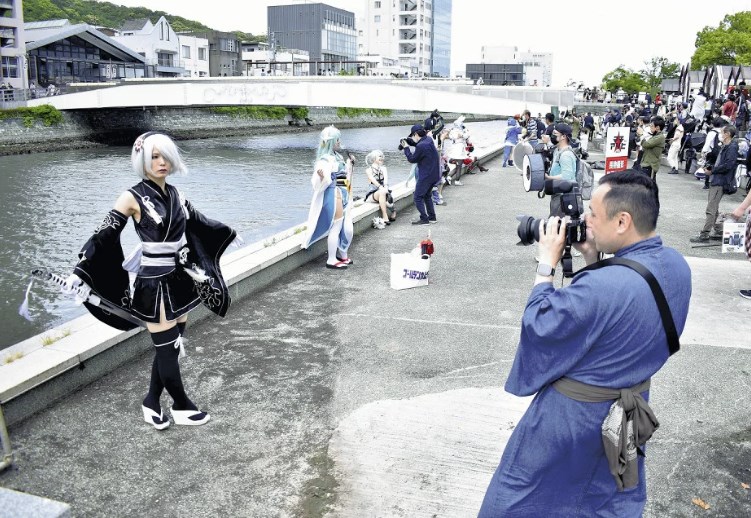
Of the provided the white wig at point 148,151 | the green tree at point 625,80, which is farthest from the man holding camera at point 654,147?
the green tree at point 625,80

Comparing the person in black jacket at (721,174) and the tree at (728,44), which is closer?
the person in black jacket at (721,174)

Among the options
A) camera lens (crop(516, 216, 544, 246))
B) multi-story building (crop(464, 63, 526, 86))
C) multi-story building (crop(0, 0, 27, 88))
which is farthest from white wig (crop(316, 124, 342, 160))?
multi-story building (crop(464, 63, 526, 86))

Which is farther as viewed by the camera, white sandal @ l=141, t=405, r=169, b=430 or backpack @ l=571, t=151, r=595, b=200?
backpack @ l=571, t=151, r=595, b=200

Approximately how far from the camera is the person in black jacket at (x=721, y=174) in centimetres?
959

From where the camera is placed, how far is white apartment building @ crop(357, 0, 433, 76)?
374 ft

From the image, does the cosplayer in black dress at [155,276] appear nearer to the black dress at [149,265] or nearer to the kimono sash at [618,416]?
the black dress at [149,265]

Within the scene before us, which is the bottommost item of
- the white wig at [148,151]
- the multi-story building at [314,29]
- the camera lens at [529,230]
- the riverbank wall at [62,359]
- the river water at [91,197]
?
the river water at [91,197]

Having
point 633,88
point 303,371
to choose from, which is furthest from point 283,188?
point 633,88

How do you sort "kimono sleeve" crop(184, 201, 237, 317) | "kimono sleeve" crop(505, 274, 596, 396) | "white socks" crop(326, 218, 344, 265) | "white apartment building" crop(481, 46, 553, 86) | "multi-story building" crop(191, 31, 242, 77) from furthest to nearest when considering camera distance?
"white apartment building" crop(481, 46, 553, 86)
"multi-story building" crop(191, 31, 242, 77)
"white socks" crop(326, 218, 344, 265)
"kimono sleeve" crop(184, 201, 237, 317)
"kimono sleeve" crop(505, 274, 596, 396)

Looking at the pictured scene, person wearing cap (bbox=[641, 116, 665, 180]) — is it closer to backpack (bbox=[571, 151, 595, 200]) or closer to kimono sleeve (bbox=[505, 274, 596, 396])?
backpack (bbox=[571, 151, 595, 200])

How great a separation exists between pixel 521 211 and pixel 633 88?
79988mm

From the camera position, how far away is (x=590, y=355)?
216 centimetres

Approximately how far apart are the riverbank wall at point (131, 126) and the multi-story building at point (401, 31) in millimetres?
56663

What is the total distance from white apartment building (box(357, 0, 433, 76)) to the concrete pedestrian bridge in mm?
74772
